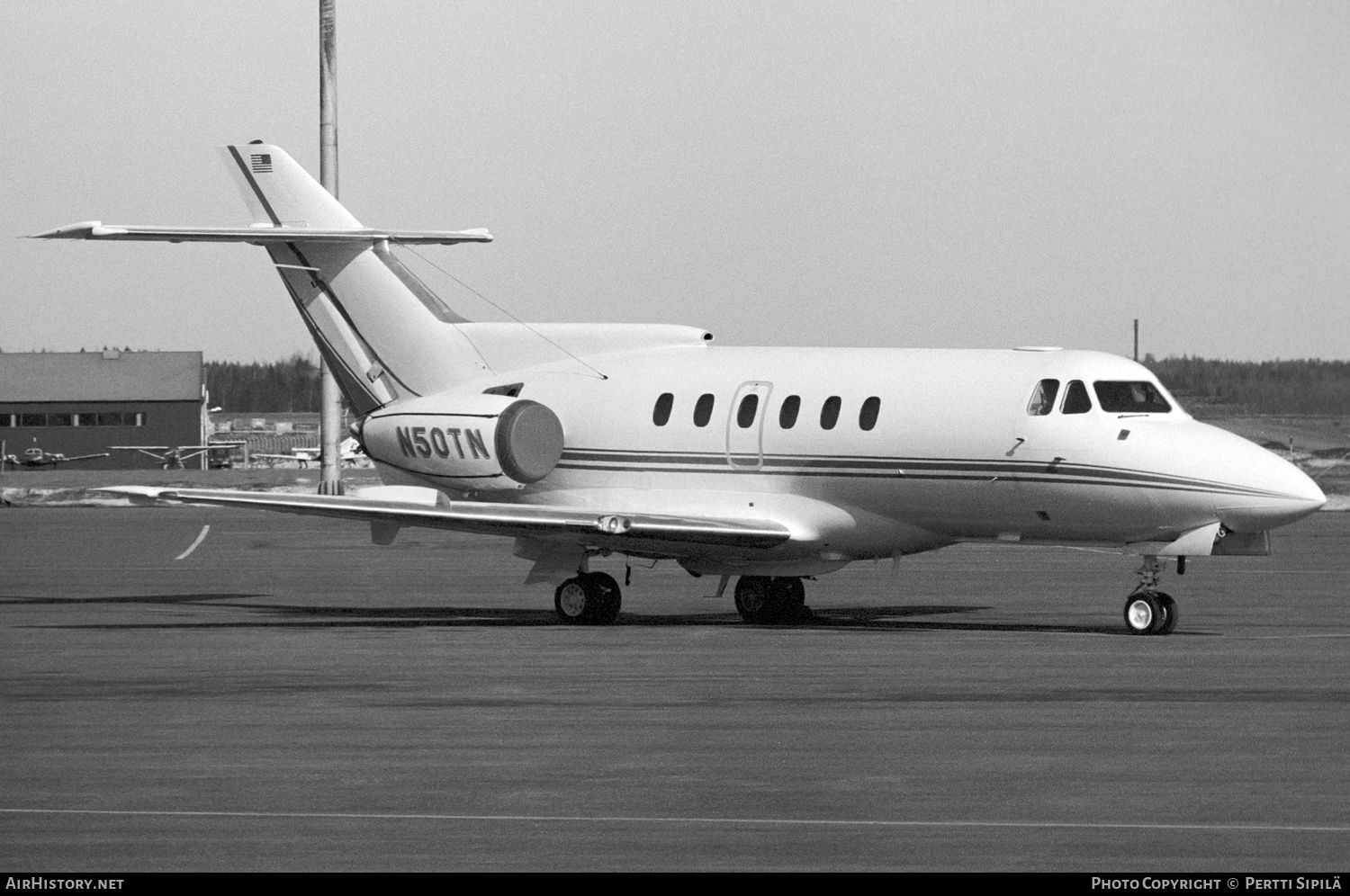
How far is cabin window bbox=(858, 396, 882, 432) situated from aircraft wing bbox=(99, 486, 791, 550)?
4.51ft

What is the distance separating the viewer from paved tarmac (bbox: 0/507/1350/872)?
30.9 feet

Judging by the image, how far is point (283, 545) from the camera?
38750mm

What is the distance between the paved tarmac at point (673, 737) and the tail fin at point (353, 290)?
2878 millimetres

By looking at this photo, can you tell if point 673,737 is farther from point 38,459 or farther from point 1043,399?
point 38,459

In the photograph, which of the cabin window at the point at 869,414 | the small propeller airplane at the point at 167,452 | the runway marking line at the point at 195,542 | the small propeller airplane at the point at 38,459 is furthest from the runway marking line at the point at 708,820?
the small propeller airplane at the point at 38,459

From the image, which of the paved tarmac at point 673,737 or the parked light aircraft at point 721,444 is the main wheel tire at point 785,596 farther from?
the paved tarmac at point 673,737

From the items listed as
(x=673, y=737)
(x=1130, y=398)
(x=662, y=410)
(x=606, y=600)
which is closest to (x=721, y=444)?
(x=662, y=410)

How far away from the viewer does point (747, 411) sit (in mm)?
22344

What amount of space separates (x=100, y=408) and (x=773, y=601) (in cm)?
8296

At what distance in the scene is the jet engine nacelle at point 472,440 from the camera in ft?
76.6

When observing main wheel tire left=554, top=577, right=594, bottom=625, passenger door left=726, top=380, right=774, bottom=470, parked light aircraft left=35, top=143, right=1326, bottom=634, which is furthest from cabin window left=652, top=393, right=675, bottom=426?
main wheel tire left=554, top=577, right=594, bottom=625

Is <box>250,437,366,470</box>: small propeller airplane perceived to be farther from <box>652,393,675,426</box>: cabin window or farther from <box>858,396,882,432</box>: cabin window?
<box>858,396,882,432</box>: cabin window

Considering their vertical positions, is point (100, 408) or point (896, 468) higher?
point (100, 408)
